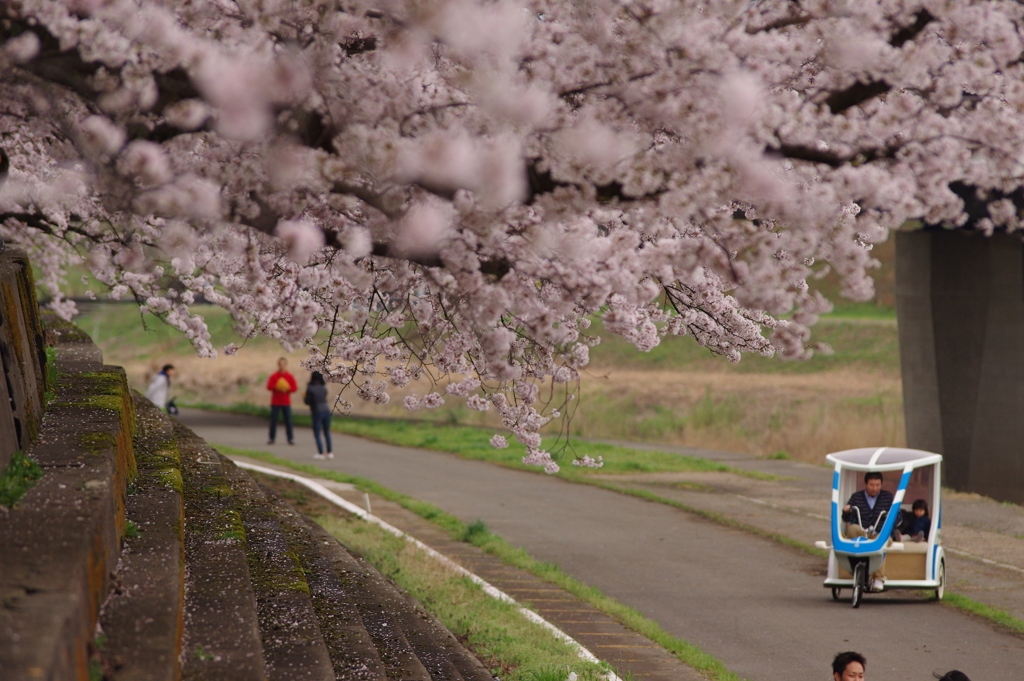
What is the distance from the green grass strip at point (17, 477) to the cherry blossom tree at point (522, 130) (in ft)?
3.25

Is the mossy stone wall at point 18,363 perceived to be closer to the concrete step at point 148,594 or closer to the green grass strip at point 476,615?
the concrete step at point 148,594

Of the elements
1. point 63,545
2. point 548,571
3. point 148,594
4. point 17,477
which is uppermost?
point 17,477

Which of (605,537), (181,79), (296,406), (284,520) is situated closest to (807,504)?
(605,537)

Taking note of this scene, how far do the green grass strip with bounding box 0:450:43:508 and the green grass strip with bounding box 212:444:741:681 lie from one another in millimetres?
5042

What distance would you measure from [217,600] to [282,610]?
77 cm

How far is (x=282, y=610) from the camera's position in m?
4.97

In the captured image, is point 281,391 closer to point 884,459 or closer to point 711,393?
point 884,459

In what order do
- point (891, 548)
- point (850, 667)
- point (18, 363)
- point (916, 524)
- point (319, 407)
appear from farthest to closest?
point (319, 407)
point (916, 524)
point (891, 548)
point (850, 667)
point (18, 363)

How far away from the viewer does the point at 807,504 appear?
16156 mm

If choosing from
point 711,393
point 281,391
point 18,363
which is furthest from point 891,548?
point 711,393

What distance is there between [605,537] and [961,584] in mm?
4298

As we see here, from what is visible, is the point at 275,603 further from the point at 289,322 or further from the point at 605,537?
the point at 605,537

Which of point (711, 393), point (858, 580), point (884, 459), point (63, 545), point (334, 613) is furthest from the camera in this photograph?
point (711, 393)

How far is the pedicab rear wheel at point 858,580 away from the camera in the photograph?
10234 mm
